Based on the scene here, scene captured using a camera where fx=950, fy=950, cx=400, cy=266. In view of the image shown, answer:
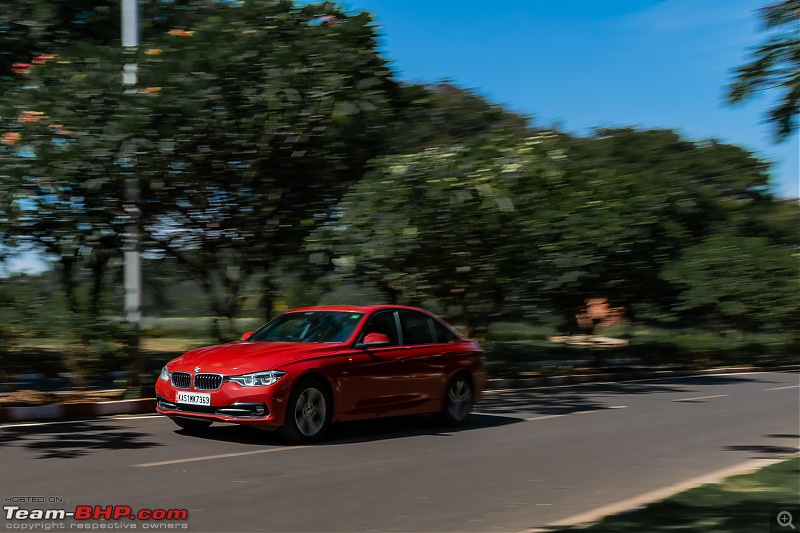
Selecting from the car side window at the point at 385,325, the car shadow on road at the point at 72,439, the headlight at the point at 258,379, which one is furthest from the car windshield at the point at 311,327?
the car shadow on road at the point at 72,439

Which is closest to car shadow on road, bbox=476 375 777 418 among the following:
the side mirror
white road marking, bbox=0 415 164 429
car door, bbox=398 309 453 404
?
car door, bbox=398 309 453 404

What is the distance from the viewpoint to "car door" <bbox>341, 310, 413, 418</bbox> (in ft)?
36.3

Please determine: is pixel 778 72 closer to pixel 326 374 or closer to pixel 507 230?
pixel 326 374

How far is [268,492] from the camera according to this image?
25.7ft

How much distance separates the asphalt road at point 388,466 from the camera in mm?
7234

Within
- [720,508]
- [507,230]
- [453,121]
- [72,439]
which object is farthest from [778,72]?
[453,121]

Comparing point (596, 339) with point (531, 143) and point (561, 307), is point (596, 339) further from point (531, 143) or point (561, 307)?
point (531, 143)

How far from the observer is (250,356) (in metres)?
10.5

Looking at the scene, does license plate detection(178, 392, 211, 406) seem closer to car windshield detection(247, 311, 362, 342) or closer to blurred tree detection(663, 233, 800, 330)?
car windshield detection(247, 311, 362, 342)

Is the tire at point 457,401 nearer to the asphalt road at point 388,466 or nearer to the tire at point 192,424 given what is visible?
the asphalt road at point 388,466

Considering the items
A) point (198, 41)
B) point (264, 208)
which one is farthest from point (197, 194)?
point (198, 41)

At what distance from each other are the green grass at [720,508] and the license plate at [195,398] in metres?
4.86

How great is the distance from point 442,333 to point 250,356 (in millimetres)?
3240

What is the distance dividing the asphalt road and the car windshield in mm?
1193
